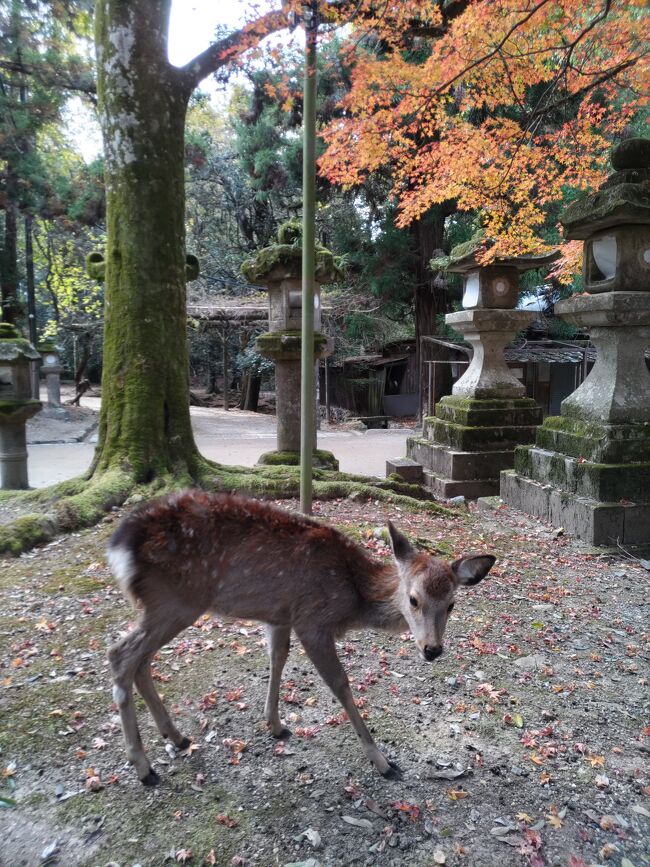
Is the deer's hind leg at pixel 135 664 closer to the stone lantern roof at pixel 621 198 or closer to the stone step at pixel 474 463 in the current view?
the stone lantern roof at pixel 621 198

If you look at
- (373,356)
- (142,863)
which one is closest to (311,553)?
(142,863)

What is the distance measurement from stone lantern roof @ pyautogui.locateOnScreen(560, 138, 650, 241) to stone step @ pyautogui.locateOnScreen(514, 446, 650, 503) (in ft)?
7.54

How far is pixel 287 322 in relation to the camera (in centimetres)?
785

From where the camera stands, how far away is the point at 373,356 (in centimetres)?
2080

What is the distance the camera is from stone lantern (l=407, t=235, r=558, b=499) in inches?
320

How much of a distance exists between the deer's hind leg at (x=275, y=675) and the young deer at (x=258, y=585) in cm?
1

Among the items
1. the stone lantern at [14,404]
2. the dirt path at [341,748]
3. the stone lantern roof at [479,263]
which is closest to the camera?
the dirt path at [341,748]

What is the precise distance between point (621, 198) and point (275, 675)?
201 inches

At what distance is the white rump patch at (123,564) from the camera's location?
7.71 ft

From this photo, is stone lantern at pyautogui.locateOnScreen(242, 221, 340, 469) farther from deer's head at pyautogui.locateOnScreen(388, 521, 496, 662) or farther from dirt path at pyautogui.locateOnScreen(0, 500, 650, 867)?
deer's head at pyautogui.locateOnScreen(388, 521, 496, 662)

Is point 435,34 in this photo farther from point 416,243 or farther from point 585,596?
point 416,243

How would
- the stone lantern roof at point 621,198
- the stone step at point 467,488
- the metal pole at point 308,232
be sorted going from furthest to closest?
the stone step at point 467,488 → the stone lantern roof at point 621,198 → the metal pole at point 308,232

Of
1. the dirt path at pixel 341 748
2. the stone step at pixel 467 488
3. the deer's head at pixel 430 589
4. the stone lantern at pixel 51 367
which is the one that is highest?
the stone lantern at pixel 51 367

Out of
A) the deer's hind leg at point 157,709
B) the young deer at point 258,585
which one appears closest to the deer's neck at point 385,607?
the young deer at point 258,585
